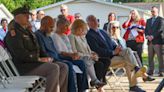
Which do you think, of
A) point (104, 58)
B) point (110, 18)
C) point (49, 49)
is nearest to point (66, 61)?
point (49, 49)

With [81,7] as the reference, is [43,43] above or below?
above

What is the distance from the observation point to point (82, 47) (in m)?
8.91

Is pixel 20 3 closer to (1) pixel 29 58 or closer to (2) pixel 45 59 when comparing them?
(2) pixel 45 59

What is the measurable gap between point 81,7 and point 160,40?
26412 mm

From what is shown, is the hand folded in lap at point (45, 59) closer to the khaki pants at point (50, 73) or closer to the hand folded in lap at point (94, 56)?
→ the khaki pants at point (50, 73)

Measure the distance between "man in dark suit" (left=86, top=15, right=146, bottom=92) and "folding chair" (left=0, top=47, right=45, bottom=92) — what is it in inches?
81.4

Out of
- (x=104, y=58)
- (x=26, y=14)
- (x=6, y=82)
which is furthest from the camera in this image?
(x=104, y=58)

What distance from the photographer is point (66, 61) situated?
797 cm

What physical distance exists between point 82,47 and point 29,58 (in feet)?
5.42

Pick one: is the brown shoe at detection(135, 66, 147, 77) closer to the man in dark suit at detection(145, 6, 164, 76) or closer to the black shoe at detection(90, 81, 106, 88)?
the black shoe at detection(90, 81, 106, 88)

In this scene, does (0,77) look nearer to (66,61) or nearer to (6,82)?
(6,82)

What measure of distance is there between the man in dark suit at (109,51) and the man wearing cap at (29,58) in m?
1.89

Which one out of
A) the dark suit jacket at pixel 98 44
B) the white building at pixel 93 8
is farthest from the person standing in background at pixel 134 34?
the white building at pixel 93 8

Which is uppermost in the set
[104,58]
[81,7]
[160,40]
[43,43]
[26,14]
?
[26,14]
